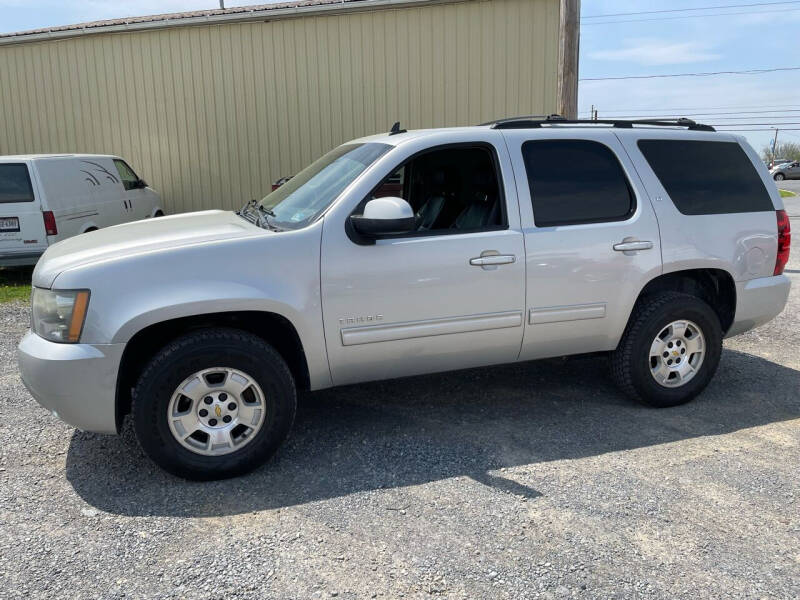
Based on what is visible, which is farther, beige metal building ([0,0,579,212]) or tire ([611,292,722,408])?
beige metal building ([0,0,579,212])

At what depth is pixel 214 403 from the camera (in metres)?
3.63

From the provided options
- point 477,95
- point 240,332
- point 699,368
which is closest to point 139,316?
point 240,332

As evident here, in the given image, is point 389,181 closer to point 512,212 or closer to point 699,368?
point 512,212

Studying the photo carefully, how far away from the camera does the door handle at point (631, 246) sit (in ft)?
14.1

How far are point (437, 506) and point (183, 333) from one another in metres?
1.60

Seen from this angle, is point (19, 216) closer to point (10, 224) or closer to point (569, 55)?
point (10, 224)

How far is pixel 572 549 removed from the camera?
3.01 metres

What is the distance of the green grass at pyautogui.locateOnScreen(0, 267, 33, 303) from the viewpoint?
28.5ft

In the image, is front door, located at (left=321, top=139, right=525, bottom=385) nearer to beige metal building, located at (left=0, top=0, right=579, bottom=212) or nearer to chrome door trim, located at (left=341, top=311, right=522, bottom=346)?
chrome door trim, located at (left=341, top=311, right=522, bottom=346)

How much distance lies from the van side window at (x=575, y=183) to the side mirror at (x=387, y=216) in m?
0.94

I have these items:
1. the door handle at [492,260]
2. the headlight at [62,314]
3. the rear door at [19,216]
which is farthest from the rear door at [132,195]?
the door handle at [492,260]

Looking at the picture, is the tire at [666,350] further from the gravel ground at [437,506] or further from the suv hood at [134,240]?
the suv hood at [134,240]

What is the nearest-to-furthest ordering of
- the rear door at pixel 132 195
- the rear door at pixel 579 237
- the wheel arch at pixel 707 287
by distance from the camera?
the rear door at pixel 579 237 → the wheel arch at pixel 707 287 → the rear door at pixel 132 195

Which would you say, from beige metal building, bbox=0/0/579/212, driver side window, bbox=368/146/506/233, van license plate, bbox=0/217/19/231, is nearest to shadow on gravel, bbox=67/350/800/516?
driver side window, bbox=368/146/506/233
